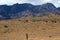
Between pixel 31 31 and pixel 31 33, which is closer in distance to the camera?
pixel 31 33

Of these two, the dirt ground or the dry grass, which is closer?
the dirt ground

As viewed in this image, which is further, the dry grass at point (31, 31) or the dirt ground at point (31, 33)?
the dry grass at point (31, 31)

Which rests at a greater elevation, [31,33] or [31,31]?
[31,31]
